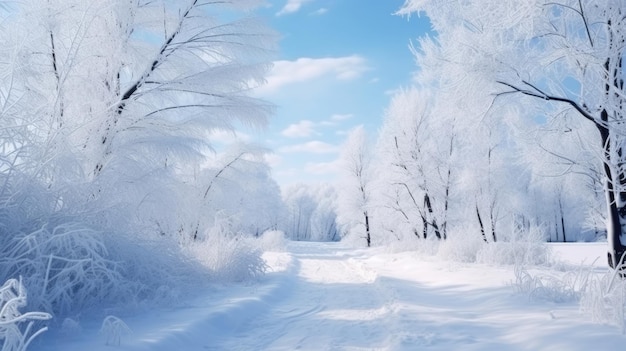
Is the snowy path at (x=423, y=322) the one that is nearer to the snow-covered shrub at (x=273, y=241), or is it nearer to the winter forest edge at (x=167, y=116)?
the winter forest edge at (x=167, y=116)

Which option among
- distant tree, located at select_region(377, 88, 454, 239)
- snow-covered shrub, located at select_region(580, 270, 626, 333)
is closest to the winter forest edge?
snow-covered shrub, located at select_region(580, 270, 626, 333)

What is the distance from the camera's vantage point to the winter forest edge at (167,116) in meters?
3.98

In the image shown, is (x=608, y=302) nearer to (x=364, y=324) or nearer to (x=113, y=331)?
(x=364, y=324)

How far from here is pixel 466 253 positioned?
10.8 m

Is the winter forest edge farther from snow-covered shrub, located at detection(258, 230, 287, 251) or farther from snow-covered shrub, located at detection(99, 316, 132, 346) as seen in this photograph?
snow-covered shrub, located at detection(258, 230, 287, 251)

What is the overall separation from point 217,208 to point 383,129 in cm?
1059

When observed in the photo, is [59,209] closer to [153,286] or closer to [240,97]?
[153,286]

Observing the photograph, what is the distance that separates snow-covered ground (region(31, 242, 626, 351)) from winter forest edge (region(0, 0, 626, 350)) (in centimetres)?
63

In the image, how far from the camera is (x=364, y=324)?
4648 millimetres

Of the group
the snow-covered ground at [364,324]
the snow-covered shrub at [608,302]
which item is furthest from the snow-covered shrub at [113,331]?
the snow-covered shrub at [608,302]

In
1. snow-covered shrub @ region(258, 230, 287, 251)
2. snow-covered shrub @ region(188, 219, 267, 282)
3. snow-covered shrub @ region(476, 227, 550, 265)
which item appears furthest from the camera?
snow-covered shrub @ region(258, 230, 287, 251)

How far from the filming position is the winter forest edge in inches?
157

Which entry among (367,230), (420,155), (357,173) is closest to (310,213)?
(367,230)

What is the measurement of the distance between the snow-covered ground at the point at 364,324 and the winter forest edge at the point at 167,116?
634mm
